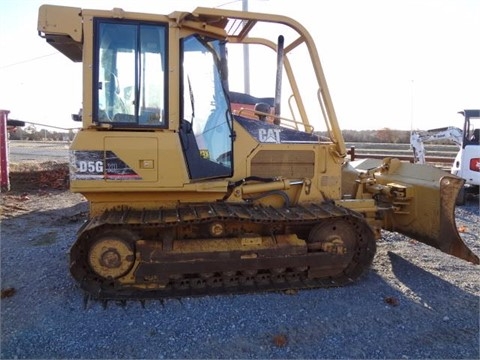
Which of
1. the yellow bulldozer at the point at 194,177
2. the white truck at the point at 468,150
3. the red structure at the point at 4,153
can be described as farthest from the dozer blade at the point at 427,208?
the red structure at the point at 4,153

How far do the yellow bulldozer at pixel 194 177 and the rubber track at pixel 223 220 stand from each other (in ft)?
0.05

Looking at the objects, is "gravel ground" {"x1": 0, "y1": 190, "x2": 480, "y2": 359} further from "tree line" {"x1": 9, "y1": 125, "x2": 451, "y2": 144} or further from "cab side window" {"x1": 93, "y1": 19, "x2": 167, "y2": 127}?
"tree line" {"x1": 9, "y1": 125, "x2": 451, "y2": 144}

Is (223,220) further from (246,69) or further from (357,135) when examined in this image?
(357,135)

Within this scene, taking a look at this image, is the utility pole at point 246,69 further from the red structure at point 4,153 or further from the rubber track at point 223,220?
the red structure at point 4,153

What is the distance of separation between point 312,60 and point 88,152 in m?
2.90

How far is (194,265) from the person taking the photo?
14.4 feet

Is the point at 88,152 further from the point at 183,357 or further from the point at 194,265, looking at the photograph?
the point at 183,357

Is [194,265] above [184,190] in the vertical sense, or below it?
below

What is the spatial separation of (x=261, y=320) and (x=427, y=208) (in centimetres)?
285

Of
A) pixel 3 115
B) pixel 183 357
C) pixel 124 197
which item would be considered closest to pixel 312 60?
pixel 124 197

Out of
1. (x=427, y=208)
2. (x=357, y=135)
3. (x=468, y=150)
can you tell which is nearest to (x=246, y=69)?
(x=468, y=150)

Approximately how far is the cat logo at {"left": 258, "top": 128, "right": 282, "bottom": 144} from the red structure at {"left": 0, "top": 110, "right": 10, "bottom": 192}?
9326mm

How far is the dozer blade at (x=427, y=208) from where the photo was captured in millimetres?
4965

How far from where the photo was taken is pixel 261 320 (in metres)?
3.93
